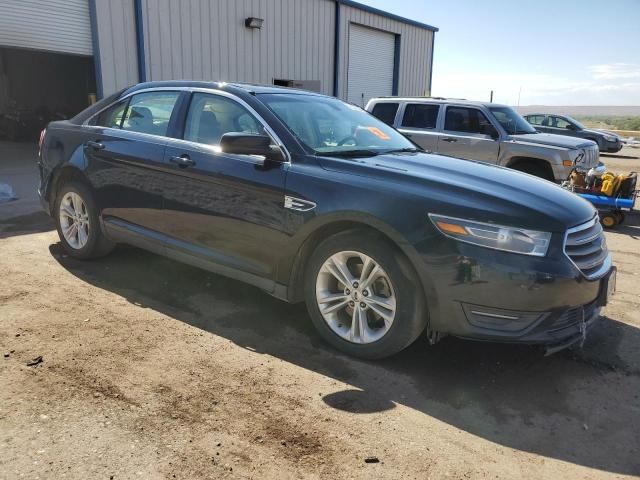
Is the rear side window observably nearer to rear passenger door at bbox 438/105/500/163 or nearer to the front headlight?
rear passenger door at bbox 438/105/500/163

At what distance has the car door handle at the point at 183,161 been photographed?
398 cm

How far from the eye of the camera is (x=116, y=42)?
12.1m

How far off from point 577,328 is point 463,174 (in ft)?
3.78

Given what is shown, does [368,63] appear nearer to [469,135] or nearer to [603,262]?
[469,135]

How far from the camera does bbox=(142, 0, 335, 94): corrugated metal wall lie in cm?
1294

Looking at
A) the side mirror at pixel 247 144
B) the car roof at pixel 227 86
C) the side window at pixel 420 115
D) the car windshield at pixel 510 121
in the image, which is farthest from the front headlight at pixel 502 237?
the side window at pixel 420 115

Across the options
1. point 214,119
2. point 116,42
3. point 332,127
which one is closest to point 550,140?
point 332,127

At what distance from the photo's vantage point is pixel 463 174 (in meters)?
3.46

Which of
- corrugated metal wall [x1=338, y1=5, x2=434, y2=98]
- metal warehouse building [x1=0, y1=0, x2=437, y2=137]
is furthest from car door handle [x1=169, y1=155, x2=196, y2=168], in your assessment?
corrugated metal wall [x1=338, y1=5, x2=434, y2=98]

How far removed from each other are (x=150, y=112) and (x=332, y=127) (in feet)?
5.21

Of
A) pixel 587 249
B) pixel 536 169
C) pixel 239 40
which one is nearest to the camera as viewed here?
pixel 587 249

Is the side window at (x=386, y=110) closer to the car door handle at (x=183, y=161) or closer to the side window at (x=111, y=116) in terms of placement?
the side window at (x=111, y=116)

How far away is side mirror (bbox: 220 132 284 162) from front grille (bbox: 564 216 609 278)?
186cm

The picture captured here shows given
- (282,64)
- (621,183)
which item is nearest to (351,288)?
(621,183)
